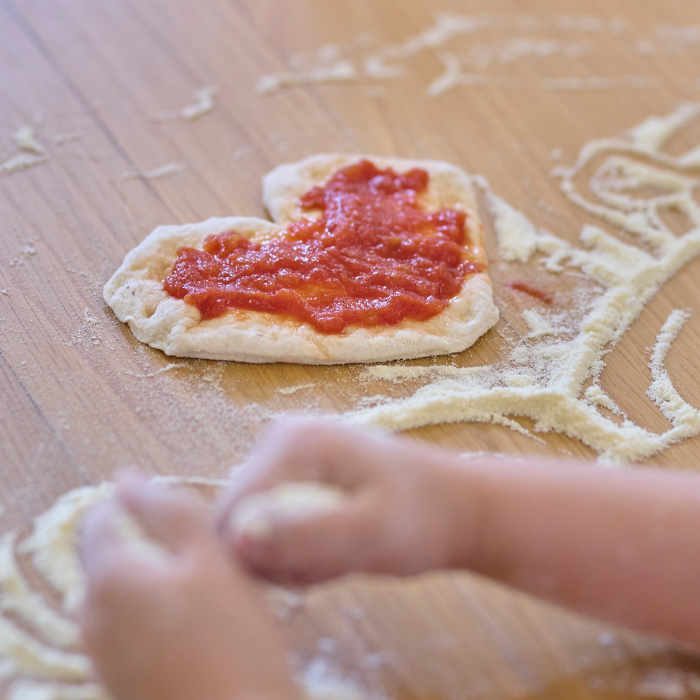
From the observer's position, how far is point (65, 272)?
1.03 meters

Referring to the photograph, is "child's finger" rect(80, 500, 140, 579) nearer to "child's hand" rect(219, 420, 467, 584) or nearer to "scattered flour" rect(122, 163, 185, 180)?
"child's hand" rect(219, 420, 467, 584)

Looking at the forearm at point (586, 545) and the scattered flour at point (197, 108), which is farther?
the scattered flour at point (197, 108)

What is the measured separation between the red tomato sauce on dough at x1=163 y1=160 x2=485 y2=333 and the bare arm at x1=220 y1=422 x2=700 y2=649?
14.0 inches

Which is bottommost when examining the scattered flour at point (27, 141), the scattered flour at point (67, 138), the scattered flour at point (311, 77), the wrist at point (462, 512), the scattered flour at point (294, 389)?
the wrist at point (462, 512)

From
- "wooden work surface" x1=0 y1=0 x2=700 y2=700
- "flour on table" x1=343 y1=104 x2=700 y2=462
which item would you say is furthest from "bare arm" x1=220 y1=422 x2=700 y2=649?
"flour on table" x1=343 y1=104 x2=700 y2=462

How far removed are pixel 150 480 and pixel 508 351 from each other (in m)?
0.51

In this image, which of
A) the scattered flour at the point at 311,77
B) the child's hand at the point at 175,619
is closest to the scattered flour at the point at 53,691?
the child's hand at the point at 175,619

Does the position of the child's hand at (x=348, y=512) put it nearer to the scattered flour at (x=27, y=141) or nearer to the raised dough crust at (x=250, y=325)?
the raised dough crust at (x=250, y=325)

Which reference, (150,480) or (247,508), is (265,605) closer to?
(247,508)

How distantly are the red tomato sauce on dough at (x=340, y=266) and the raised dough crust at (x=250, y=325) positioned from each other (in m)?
0.02

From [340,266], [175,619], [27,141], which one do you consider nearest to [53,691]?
[175,619]

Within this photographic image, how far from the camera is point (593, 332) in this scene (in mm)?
1042

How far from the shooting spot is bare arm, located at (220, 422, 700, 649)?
24.0 inches

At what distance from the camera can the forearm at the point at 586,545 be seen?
0.65 m
